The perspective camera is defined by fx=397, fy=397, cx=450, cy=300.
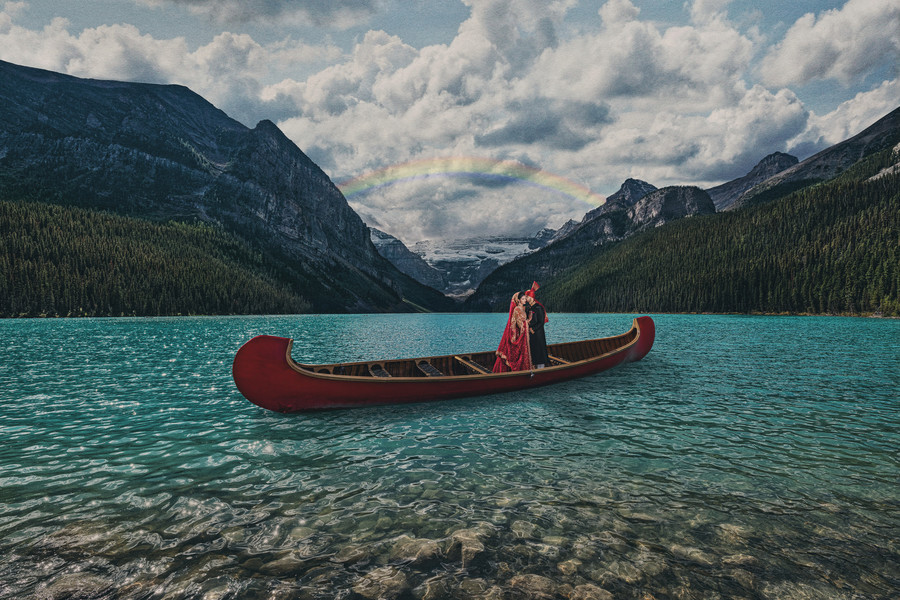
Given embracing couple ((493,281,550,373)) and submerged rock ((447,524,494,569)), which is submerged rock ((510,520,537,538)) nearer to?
submerged rock ((447,524,494,569))

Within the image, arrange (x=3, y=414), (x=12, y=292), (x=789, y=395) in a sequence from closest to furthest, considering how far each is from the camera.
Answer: (x=3, y=414), (x=789, y=395), (x=12, y=292)

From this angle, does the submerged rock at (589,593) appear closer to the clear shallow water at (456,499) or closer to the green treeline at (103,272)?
the clear shallow water at (456,499)

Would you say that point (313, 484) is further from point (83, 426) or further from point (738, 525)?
point (83, 426)

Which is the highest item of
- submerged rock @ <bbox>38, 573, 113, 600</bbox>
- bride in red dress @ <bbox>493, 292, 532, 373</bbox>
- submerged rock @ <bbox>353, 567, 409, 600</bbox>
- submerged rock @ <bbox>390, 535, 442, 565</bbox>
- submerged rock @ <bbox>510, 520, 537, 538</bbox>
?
bride in red dress @ <bbox>493, 292, 532, 373</bbox>

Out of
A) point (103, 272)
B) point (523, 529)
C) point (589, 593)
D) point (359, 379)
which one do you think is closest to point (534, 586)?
point (589, 593)

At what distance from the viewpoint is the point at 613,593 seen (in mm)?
5297

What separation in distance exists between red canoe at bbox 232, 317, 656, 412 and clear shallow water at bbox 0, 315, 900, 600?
67cm

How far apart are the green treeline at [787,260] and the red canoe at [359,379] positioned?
124 meters

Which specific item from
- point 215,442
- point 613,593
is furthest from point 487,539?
point 215,442

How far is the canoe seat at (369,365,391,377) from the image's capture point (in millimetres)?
17062

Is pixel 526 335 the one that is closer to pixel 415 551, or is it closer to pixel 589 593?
pixel 415 551

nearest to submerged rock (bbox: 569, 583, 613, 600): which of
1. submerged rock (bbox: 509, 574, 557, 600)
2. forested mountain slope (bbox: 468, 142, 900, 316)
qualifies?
submerged rock (bbox: 509, 574, 557, 600)

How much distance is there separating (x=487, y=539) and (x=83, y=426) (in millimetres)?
14092

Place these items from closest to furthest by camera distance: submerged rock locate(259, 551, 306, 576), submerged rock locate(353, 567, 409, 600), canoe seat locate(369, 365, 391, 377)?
submerged rock locate(353, 567, 409, 600) < submerged rock locate(259, 551, 306, 576) < canoe seat locate(369, 365, 391, 377)
